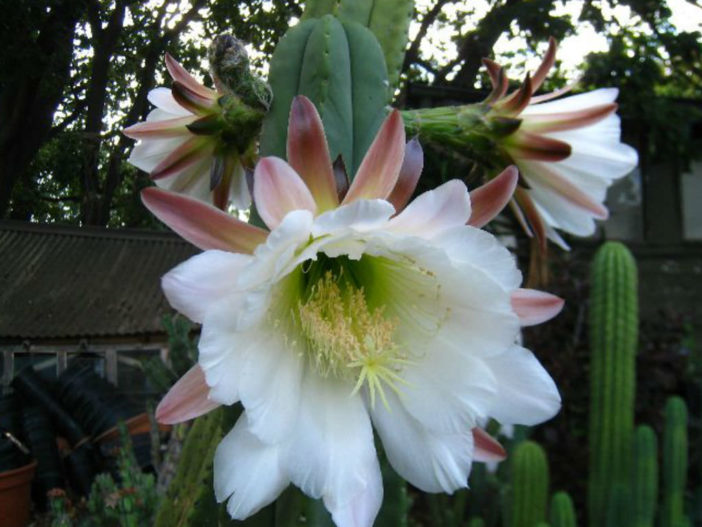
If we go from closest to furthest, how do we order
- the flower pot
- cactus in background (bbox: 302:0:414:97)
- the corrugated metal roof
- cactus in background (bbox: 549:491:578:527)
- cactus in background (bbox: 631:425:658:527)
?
cactus in background (bbox: 302:0:414:97)
the corrugated metal roof
the flower pot
cactus in background (bbox: 549:491:578:527)
cactus in background (bbox: 631:425:658:527)

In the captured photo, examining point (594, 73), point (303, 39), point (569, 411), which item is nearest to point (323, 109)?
point (303, 39)

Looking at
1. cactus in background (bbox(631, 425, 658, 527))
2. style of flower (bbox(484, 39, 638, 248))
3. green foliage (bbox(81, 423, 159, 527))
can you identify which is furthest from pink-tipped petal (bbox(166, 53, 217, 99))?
cactus in background (bbox(631, 425, 658, 527))

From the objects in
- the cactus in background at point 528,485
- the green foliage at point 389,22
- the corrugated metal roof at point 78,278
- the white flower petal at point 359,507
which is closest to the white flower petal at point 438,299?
the white flower petal at point 359,507

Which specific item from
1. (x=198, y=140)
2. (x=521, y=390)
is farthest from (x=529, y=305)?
(x=198, y=140)

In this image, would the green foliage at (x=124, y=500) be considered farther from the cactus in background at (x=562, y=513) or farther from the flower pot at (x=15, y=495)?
the cactus in background at (x=562, y=513)

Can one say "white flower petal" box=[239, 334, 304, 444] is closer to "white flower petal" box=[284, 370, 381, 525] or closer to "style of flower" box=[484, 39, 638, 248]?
"white flower petal" box=[284, 370, 381, 525]

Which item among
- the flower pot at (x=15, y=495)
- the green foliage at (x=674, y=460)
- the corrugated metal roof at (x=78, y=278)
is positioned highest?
the corrugated metal roof at (x=78, y=278)
